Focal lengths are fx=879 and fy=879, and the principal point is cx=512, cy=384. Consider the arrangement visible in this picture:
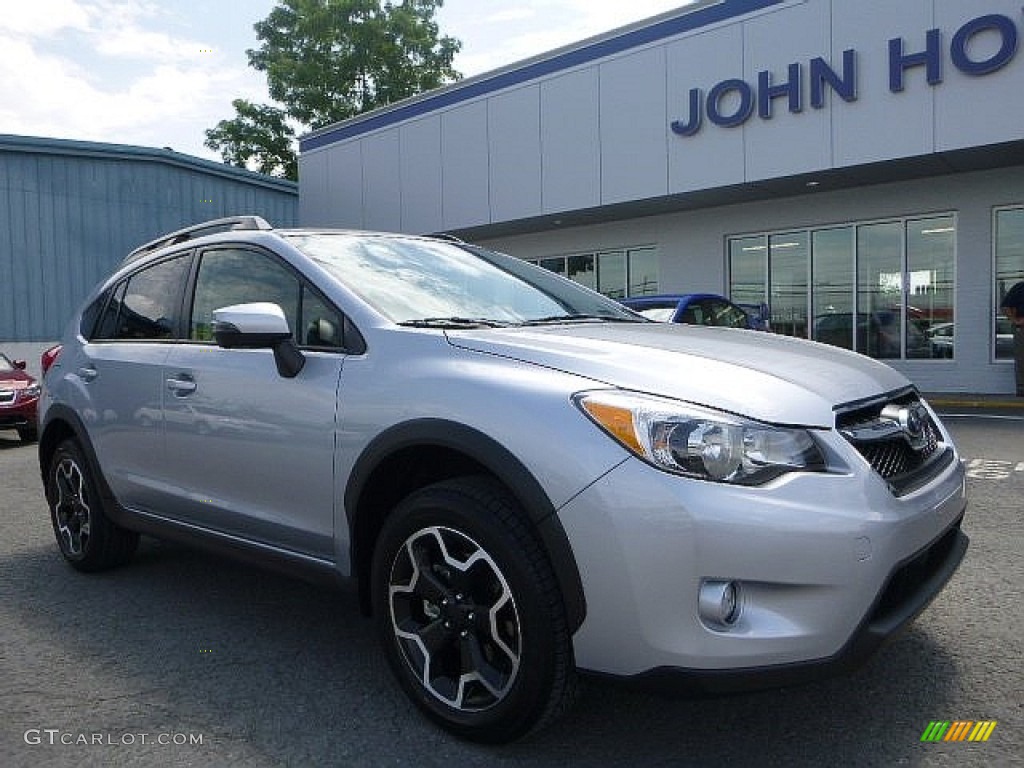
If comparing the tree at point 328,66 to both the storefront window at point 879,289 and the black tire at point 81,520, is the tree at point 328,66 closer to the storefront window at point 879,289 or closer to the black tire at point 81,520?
the storefront window at point 879,289

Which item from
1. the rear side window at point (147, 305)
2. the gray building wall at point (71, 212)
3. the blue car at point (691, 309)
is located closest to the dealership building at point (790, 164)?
the blue car at point (691, 309)

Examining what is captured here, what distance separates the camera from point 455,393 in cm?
256

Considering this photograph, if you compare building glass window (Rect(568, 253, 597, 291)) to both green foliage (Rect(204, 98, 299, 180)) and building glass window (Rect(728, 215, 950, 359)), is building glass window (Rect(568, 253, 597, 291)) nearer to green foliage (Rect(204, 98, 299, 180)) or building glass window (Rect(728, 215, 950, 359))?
building glass window (Rect(728, 215, 950, 359))

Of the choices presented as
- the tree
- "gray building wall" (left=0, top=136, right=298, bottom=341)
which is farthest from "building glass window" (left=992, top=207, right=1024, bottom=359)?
the tree

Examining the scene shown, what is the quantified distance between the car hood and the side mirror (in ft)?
2.03

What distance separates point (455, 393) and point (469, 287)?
0.95 meters

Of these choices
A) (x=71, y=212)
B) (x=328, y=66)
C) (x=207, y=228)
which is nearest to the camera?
(x=207, y=228)

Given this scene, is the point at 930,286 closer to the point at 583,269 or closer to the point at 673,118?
the point at 673,118

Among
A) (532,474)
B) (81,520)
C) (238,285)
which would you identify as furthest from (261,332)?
(81,520)

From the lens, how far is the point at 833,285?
14.6 meters

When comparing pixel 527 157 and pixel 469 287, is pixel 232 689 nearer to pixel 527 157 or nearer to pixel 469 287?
pixel 469 287

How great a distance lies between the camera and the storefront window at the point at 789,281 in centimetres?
1496

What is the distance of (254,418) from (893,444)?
6.92ft

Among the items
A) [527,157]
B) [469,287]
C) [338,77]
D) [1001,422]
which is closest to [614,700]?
[469,287]
